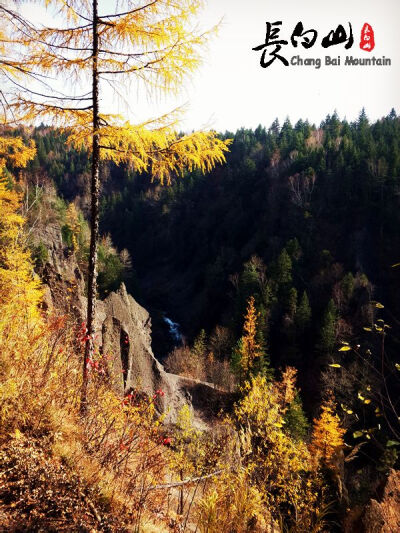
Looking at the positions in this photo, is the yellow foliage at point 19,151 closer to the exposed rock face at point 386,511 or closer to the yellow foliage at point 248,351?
the exposed rock face at point 386,511

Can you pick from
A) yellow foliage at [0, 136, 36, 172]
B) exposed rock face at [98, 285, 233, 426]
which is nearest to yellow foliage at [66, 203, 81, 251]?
exposed rock face at [98, 285, 233, 426]

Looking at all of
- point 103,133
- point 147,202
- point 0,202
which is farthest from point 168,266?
point 103,133

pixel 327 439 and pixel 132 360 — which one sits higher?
pixel 132 360

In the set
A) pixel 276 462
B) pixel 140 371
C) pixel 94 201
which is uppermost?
pixel 94 201

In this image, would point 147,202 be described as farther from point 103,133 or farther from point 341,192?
point 103,133

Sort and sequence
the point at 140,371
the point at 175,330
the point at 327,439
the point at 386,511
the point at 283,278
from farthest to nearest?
the point at 175,330 < the point at 283,278 < the point at 327,439 < the point at 140,371 < the point at 386,511

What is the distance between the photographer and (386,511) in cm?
417

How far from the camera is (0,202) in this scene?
15953 mm

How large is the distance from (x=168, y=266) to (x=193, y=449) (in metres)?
60.7

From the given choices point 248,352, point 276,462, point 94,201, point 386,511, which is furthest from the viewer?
point 248,352

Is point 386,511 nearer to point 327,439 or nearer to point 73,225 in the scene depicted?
point 327,439

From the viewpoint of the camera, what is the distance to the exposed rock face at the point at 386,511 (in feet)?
13.3

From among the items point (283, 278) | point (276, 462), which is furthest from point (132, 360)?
point (283, 278)

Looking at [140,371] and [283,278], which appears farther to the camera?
[283,278]
